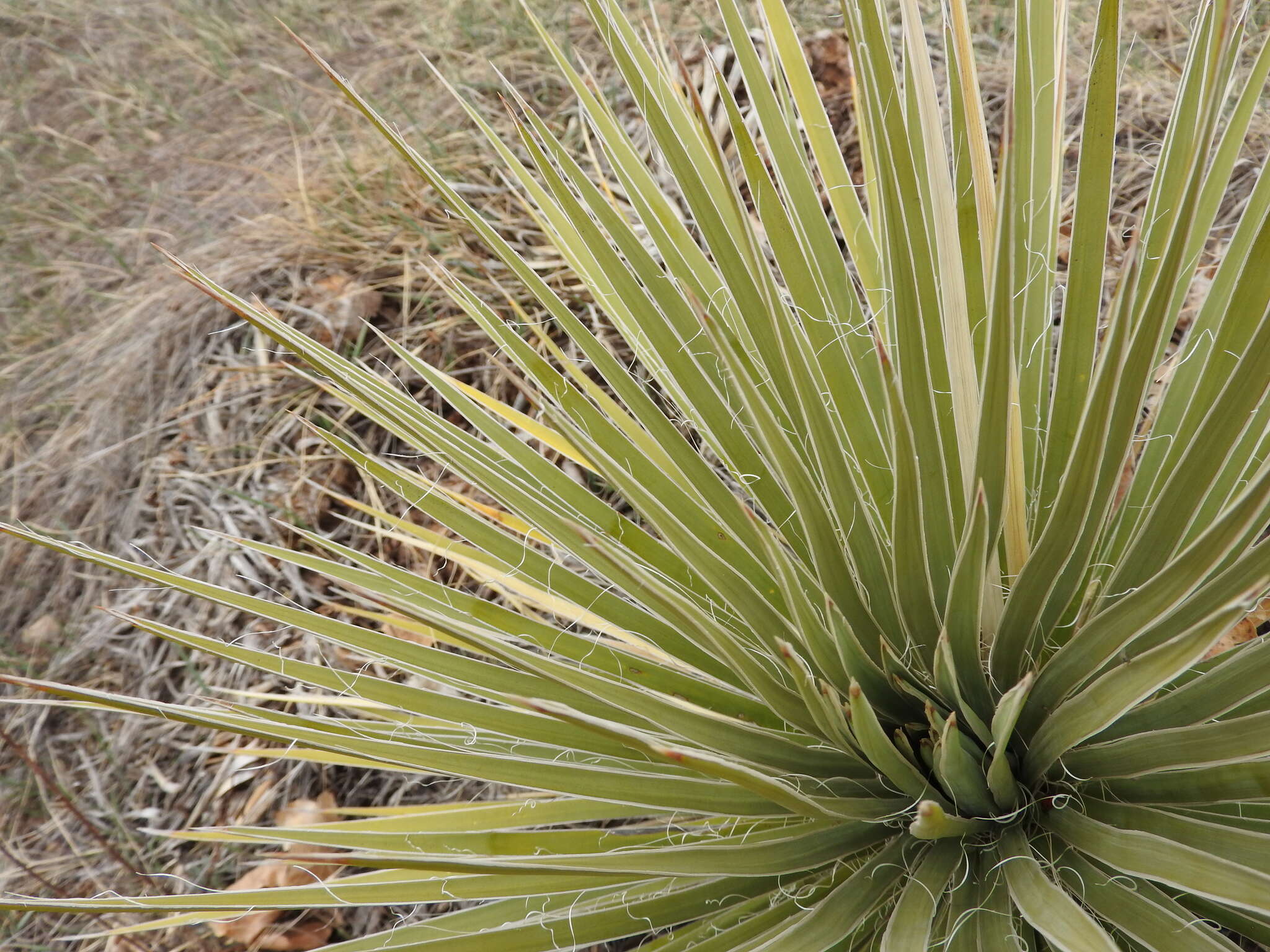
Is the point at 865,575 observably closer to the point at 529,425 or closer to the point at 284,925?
the point at 529,425

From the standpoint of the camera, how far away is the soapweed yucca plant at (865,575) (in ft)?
2.34

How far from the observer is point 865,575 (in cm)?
93

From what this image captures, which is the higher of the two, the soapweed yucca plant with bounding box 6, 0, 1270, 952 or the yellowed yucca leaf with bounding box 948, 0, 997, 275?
the yellowed yucca leaf with bounding box 948, 0, 997, 275

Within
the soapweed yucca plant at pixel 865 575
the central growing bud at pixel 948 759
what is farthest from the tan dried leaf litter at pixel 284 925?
the central growing bud at pixel 948 759

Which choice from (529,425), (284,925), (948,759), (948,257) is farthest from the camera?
(284,925)

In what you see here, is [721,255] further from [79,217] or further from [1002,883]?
[79,217]

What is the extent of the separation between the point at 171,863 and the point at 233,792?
0.56 feet

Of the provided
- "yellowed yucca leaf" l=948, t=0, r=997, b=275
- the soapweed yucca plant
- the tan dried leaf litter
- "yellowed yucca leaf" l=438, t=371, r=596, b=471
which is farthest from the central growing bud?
the tan dried leaf litter

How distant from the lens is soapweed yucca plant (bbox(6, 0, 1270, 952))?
2.34ft

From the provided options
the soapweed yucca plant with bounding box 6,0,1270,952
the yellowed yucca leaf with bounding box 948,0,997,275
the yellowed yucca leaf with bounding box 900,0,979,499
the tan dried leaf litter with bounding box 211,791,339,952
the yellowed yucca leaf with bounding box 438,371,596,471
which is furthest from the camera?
the tan dried leaf litter with bounding box 211,791,339,952

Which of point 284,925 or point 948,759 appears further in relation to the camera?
point 284,925

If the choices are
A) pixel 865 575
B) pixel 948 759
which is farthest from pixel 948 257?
pixel 948 759

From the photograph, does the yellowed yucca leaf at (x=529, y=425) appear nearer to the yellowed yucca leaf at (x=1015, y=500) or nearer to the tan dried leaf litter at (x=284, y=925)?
the yellowed yucca leaf at (x=1015, y=500)

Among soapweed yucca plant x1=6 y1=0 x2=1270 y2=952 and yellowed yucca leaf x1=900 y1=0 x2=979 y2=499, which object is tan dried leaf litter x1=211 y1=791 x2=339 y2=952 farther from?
yellowed yucca leaf x1=900 y1=0 x2=979 y2=499
